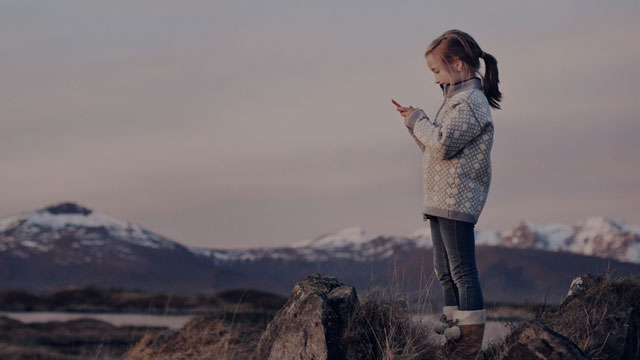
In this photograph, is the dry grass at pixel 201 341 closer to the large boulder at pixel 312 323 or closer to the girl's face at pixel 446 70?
the large boulder at pixel 312 323

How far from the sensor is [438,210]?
4.31 meters

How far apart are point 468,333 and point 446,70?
1.80 m

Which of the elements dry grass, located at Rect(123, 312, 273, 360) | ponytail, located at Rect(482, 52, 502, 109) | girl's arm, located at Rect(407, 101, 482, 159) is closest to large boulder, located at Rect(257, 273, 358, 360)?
girl's arm, located at Rect(407, 101, 482, 159)

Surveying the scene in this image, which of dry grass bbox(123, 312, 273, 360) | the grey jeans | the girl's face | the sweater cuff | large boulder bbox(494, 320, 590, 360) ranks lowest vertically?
dry grass bbox(123, 312, 273, 360)

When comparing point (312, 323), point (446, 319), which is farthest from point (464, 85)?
point (312, 323)

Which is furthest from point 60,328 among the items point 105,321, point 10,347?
point 10,347

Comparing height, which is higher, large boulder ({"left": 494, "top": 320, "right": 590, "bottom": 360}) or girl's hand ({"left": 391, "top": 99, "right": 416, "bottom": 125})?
girl's hand ({"left": 391, "top": 99, "right": 416, "bottom": 125})

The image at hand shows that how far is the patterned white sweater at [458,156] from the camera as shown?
13.9 ft

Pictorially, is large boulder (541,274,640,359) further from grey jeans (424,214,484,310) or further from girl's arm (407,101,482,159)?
girl's arm (407,101,482,159)

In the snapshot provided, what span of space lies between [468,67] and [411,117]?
0.54 meters

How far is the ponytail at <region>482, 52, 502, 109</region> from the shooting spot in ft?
15.1

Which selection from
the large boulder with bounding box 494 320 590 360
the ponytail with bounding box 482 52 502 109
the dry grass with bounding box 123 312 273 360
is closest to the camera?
the large boulder with bounding box 494 320 590 360

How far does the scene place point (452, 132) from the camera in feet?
13.8

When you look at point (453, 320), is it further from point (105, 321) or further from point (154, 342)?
point (105, 321)
